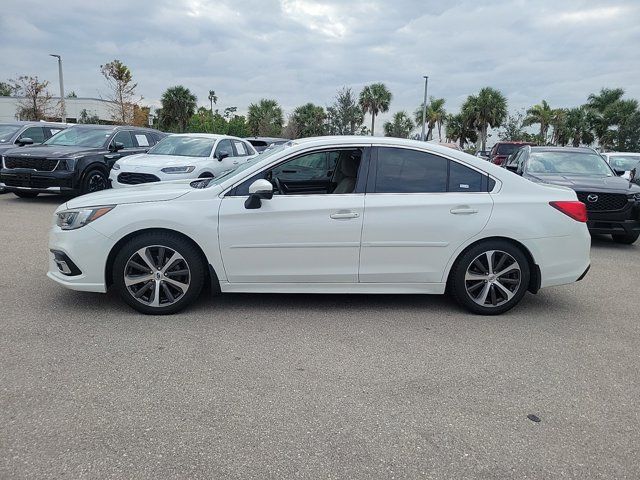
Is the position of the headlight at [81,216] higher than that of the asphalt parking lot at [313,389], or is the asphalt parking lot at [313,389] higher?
the headlight at [81,216]

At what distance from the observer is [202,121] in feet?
155

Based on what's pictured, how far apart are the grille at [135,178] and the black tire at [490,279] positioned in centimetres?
712

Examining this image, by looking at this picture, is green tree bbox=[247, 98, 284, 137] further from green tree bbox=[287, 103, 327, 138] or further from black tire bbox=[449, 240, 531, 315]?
black tire bbox=[449, 240, 531, 315]

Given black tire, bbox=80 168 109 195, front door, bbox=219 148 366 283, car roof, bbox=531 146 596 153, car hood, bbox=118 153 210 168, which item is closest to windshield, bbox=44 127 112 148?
black tire, bbox=80 168 109 195

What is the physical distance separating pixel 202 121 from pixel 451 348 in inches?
1824

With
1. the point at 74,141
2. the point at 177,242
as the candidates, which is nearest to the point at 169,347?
the point at 177,242

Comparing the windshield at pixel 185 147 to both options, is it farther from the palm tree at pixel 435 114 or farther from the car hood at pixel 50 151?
the palm tree at pixel 435 114

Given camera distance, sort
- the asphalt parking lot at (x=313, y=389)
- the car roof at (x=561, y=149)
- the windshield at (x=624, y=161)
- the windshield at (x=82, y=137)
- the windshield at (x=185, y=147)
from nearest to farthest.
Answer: the asphalt parking lot at (x=313, y=389) < the car roof at (x=561, y=149) < the windshield at (x=185, y=147) < the windshield at (x=82, y=137) < the windshield at (x=624, y=161)

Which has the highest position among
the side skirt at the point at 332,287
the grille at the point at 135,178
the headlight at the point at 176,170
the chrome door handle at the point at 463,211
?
the chrome door handle at the point at 463,211

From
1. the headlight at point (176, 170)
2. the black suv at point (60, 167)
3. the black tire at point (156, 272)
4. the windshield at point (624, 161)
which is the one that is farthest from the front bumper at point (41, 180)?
the windshield at point (624, 161)

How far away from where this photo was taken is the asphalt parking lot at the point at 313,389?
2.55 m

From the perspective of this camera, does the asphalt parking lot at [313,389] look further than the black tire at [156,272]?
No

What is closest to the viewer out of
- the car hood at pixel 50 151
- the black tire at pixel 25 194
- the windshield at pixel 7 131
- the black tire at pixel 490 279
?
the black tire at pixel 490 279

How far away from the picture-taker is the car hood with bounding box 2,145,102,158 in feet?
35.7
